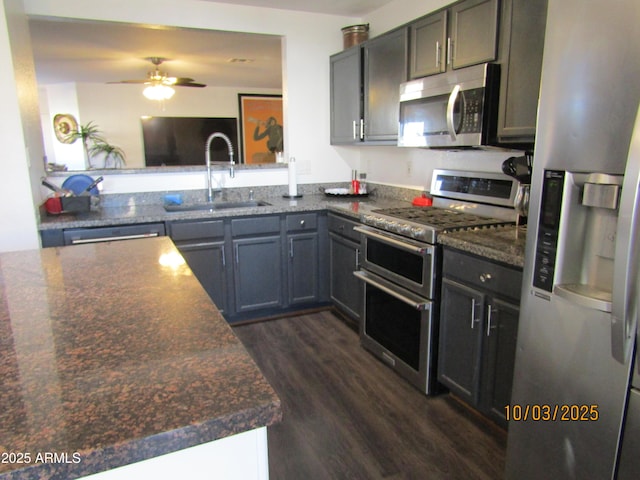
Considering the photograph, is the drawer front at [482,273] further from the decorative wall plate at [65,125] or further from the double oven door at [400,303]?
the decorative wall plate at [65,125]

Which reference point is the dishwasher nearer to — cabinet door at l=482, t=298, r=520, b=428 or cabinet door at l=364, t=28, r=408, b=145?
cabinet door at l=364, t=28, r=408, b=145

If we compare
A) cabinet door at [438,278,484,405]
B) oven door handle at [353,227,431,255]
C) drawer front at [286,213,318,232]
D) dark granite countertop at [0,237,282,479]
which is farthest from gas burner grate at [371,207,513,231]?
dark granite countertop at [0,237,282,479]

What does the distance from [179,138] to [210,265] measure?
5154 millimetres

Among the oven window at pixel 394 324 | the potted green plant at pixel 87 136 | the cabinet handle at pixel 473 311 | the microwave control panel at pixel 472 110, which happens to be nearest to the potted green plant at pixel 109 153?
the potted green plant at pixel 87 136

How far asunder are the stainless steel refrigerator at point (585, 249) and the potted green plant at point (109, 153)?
707cm

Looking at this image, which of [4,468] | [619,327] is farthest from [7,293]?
[619,327]

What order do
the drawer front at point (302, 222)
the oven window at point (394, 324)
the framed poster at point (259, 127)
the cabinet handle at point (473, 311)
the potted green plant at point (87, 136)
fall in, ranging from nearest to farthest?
the cabinet handle at point (473, 311), the oven window at point (394, 324), the drawer front at point (302, 222), the potted green plant at point (87, 136), the framed poster at point (259, 127)

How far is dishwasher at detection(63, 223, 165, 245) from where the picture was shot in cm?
279

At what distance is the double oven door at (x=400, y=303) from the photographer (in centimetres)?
229

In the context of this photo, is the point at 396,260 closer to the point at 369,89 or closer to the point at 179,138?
the point at 369,89

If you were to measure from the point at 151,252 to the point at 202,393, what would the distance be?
1151 millimetres

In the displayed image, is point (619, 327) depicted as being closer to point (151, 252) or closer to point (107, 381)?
point (107, 381)
